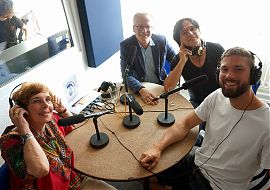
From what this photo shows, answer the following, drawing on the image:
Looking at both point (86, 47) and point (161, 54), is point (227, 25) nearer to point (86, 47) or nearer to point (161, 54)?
point (161, 54)

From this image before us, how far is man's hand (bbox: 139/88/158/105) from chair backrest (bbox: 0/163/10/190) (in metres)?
0.95

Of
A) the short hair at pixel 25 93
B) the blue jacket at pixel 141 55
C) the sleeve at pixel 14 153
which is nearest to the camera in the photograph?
the sleeve at pixel 14 153

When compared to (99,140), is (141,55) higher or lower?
higher

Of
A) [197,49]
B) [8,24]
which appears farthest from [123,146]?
[8,24]

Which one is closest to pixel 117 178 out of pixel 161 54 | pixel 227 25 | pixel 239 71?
pixel 239 71

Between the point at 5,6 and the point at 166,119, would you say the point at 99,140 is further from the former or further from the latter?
the point at 5,6

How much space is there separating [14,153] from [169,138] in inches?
30.3

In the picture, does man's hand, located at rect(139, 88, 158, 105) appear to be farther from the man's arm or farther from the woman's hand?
the woman's hand

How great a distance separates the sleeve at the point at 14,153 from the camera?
1.03 metres

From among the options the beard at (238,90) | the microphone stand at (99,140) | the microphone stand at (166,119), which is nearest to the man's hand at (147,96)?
the microphone stand at (166,119)

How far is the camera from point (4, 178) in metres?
1.13

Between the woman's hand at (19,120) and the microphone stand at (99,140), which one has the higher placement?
the woman's hand at (19,120)

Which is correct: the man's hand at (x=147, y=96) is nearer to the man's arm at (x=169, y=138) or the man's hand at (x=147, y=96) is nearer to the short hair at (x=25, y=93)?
the man's arm at (x=169, y=138)

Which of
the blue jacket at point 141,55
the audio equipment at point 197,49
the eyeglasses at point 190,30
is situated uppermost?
the eyeglasses at point 190,30
